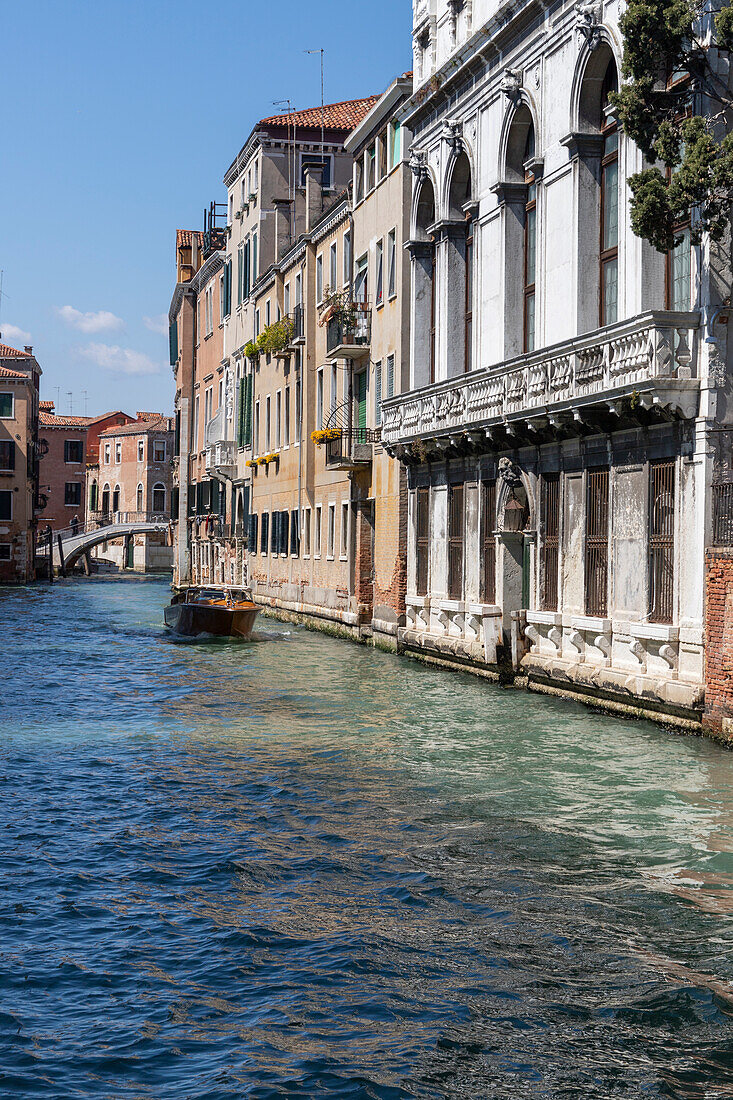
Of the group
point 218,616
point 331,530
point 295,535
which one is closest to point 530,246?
point 218,616

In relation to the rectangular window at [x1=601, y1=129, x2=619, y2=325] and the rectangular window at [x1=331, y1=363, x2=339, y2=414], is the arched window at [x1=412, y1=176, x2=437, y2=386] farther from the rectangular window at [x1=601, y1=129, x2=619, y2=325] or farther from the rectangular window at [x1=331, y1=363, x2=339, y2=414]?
the rectangular window at [x1=601, y1=129, x2=619, y2=325]

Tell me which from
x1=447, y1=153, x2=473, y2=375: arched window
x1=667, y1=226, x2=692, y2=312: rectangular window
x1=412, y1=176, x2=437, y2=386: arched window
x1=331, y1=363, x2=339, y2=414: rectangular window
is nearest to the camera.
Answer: x1=667, y1=226, x2=692, y2=312: rectangular window

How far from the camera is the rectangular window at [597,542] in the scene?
15.2 metres

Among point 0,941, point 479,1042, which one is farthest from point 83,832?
point 479,1042

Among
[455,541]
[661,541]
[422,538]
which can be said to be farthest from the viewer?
[422,538]

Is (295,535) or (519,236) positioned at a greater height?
(519,236)

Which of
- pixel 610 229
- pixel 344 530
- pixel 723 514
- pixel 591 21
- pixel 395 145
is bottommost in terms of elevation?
pixel 723 514

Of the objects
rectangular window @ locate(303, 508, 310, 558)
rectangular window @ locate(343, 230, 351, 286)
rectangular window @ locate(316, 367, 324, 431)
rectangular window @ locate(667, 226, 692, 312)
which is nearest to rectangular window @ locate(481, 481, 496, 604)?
rectangular window @ locate(667, 226, 692, 312)

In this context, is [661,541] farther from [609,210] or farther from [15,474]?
[15,474]

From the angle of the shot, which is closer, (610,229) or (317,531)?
(610,229)

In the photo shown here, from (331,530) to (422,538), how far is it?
702 centimetres

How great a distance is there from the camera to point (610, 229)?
Answer: 16.0m

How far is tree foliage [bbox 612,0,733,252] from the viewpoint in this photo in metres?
11.8

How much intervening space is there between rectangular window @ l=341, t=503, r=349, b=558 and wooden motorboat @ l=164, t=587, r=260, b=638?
216cm
